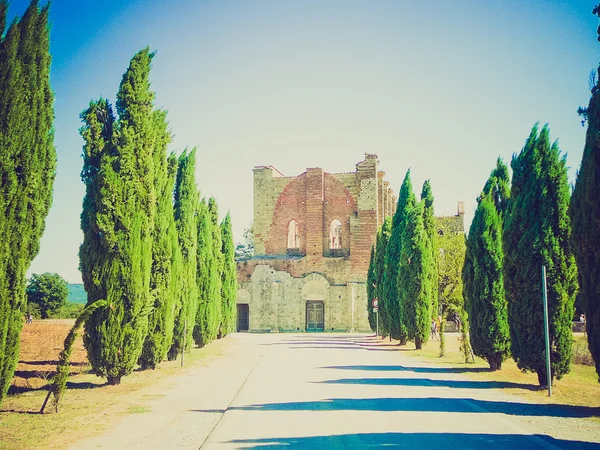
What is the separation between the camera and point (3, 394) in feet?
26.0

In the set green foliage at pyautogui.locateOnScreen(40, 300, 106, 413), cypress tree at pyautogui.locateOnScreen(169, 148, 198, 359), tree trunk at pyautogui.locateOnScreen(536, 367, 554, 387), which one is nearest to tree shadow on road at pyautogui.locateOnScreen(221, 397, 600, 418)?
tree trunk at pyautogui.locateOnScreen(536, 367, 554, 387)

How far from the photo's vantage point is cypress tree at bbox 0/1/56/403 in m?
7.96

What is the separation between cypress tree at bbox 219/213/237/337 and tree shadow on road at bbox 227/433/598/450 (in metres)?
25.4

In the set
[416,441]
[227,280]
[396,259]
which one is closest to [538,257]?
[416,441]

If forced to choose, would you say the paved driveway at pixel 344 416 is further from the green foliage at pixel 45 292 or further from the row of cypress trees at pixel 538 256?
the green foliage at pixel 45 292

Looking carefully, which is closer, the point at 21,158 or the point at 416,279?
the point at 21,158

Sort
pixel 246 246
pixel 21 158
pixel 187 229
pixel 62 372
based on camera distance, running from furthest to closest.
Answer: pixel 246 246 → pixel 187 229 → pixel 62 372 → pixel 21 158

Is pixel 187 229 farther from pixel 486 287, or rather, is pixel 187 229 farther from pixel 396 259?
pixel 396 259

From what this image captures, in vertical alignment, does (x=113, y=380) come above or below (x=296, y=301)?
below

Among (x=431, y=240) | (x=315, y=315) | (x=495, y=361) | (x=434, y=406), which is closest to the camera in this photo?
(x=434, y=406)

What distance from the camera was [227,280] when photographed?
107ft

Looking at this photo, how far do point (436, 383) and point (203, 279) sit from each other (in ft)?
44.4

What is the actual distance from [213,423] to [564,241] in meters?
8.17

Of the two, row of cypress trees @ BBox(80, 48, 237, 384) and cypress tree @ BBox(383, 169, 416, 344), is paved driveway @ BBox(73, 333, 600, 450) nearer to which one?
row of cypress trees @ BBox(80, 48, 237, 384)
